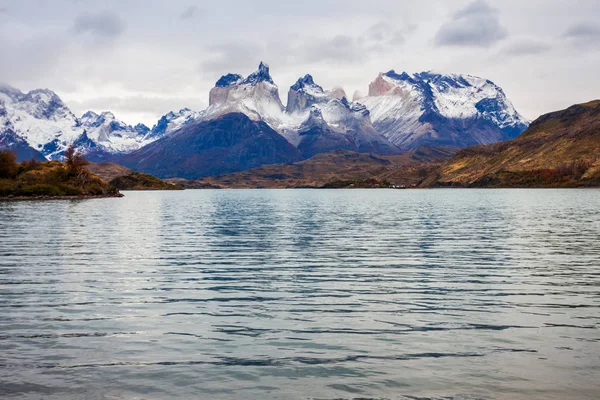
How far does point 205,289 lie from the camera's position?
38.0 metres

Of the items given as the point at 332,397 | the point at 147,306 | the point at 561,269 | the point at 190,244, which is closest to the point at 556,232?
the point at 561,269

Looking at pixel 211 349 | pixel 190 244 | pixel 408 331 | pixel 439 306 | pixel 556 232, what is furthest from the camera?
pixel 556 232

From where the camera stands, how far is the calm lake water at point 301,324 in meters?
19.3

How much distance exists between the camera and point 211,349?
2338cm

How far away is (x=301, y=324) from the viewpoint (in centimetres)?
2772

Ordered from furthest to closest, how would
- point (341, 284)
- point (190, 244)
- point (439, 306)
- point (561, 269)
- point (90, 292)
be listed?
point (190, 244) < point (561, 269) < point (341, 284) < point (90, 292) < point (439, 306)

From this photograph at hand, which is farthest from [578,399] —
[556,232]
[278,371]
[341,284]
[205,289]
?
[556,232]

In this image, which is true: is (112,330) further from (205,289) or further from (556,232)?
(556,232)

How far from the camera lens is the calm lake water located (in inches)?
761

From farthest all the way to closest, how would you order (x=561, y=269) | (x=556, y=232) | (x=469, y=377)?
(x=556, y=232) < (x=561, y=269) < (x=469, y=377)

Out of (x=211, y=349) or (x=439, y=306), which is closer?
(x=211, y=349)

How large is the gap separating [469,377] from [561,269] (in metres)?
30.8

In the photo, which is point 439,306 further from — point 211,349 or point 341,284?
point 211,349

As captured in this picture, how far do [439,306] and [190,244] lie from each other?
1666 inches
